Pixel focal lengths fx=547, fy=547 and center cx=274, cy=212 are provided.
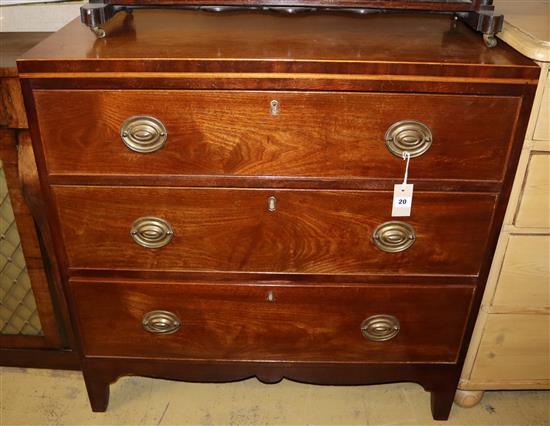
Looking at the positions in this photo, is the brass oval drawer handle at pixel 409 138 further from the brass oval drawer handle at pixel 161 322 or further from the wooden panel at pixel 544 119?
the brass oval drawer handle at pixel 161 322

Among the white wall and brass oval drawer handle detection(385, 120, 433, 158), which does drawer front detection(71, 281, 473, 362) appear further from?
the white wall

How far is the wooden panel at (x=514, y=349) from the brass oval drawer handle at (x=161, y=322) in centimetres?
76

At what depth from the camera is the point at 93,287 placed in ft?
4.09

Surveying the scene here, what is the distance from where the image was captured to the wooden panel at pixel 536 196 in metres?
1.13

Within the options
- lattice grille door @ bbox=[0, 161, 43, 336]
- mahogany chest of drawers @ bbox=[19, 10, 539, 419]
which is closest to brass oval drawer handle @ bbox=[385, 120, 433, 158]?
mahogany chest of drawers @ bbox=[19, 10, 539, 419]

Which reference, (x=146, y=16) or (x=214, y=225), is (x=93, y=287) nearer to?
(x=214, y=225)

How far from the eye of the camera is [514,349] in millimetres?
1389

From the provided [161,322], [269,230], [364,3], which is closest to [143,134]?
[269,230]

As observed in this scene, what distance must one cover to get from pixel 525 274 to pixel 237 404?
2.79 feet

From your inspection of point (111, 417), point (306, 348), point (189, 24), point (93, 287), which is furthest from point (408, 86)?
point (111, 417)

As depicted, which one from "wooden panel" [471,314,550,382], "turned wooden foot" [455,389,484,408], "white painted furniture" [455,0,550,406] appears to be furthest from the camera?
"turned wooden foot" [455,389,484,408]

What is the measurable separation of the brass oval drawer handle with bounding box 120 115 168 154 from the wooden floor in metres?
0.83

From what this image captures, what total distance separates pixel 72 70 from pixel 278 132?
394 millimetres

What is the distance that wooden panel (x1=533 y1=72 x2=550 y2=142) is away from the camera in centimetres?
105
